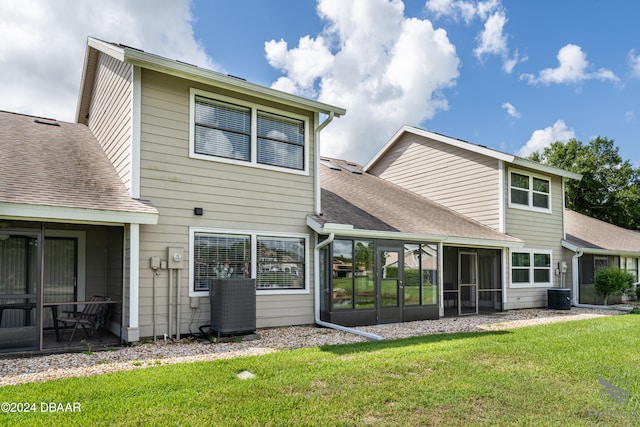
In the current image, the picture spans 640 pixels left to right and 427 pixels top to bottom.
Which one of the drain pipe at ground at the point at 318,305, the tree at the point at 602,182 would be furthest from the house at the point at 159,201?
the tree at the point at 602,182

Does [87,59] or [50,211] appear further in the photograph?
[87,59]

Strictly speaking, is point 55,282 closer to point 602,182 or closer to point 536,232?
point 536,232

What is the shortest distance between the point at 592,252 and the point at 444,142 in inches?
287

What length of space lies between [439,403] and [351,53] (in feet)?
41.6

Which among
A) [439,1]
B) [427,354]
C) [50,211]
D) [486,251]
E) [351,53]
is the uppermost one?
[439,1]

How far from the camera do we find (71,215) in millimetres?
6922

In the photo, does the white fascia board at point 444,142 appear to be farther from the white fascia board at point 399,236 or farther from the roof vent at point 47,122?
the roof vent at point 47,122

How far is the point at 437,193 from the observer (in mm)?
16484

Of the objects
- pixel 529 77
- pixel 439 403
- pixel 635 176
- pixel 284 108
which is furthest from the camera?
pixel 635 176

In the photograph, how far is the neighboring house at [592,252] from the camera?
16672mm

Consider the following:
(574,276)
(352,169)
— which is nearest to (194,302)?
(352,169)

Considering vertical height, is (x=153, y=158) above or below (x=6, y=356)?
above

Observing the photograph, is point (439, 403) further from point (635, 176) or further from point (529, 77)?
point (635, 176)

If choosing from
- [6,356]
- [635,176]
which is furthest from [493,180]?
[635,176]
